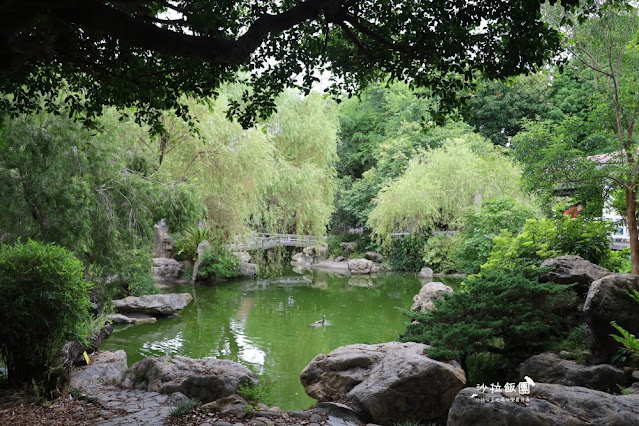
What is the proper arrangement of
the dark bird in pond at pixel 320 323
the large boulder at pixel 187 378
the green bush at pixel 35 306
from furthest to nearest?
the dark bird in pond at pixel 320 323
the large boulder at pixel 187 378
the green bush at pixel 35 306

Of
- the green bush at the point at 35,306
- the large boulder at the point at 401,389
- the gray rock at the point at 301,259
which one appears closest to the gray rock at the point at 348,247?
the gray rock at the point at 301,259

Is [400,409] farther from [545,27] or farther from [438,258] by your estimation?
[438,258]

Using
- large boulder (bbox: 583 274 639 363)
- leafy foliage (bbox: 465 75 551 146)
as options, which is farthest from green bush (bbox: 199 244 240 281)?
leafy foliage (bbox: 465 75 551 146)

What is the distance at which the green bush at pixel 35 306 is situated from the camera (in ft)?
14.6

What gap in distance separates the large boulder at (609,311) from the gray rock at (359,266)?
48.6ft

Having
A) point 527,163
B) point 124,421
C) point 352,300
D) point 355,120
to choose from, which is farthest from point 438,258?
point 124,421

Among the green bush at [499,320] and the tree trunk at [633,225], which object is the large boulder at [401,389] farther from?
the tree trunk at [633,225]

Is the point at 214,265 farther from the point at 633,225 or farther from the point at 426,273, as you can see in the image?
the point at 633,225

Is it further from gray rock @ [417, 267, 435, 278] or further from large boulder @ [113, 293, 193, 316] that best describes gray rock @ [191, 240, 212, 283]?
gray rock @ [417, 267, 435, 278]

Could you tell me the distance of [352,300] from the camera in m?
14.1

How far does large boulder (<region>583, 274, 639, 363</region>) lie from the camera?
→ 15.9 ft

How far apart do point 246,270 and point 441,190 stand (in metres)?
7.17

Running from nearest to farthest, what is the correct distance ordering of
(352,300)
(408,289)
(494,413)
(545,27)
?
(494,413) < (545,27) < (352,300) < (408,289)

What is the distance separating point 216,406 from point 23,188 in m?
4.38
